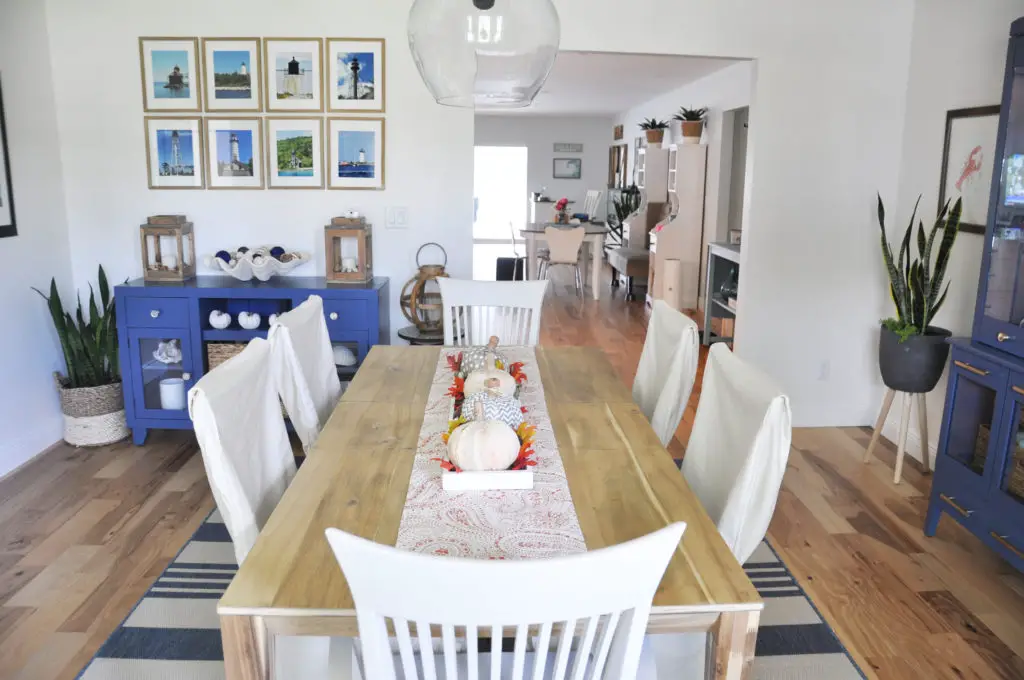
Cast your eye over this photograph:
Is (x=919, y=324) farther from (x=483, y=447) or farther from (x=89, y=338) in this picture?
(x=89, y=338)

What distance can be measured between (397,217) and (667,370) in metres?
2.09

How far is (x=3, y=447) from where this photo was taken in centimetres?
356

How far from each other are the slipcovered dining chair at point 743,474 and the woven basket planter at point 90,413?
3124mm

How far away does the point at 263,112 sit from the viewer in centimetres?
399

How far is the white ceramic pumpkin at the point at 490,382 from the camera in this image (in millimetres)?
2076

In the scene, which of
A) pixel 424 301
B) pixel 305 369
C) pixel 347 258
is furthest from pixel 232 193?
pixel 305 369

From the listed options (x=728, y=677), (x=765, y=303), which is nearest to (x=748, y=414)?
(x=728, y=677)

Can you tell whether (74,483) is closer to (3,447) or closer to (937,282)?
(3,447)

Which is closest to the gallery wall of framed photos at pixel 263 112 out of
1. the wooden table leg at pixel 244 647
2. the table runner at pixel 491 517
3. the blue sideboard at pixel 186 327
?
the blue sideboard at pixel 186 327

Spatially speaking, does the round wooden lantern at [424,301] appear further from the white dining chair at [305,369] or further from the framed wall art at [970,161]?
the framed wall art at [970,161]

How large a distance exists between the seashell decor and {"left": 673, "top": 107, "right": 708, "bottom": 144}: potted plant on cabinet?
196 inches

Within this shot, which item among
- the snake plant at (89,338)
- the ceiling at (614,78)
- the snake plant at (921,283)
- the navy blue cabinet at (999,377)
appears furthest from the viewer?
the ceiling at (614,78)

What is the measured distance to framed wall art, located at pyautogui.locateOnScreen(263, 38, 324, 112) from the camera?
12.9 ft

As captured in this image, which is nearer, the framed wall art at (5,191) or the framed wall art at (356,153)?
the framed wall art at (5,191)
